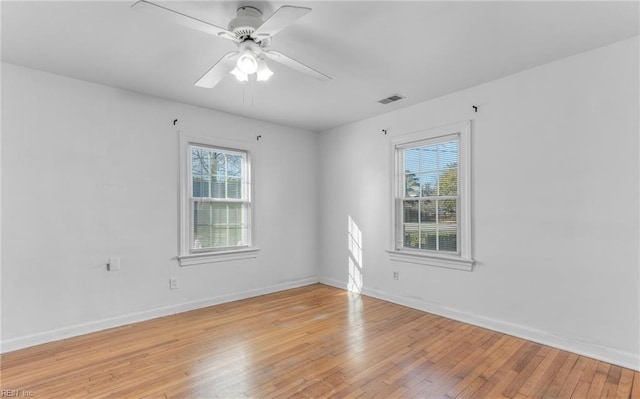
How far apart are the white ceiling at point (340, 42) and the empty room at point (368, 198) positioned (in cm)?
2

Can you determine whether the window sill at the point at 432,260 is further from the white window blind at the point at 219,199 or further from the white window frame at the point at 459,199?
the white window blind at the point at 219,199

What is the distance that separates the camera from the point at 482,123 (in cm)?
345

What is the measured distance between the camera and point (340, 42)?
258 centimetres

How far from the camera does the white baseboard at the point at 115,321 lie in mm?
2918

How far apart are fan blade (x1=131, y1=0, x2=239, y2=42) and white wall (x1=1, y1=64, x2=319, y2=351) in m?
2.12

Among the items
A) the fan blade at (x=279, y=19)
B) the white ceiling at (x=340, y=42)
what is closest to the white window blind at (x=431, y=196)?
the white ceiling at (x=340, y=42)

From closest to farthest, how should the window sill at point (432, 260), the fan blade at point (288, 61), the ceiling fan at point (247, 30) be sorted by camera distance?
1. the ceiling fan at point (247, 30)
2. the fan blade at point (288, 61)
3. the window sill at point (432, 260)

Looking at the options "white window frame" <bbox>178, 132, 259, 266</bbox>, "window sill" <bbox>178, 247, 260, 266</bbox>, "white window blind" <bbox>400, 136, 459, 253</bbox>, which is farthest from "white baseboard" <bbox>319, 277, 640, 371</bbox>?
"white window frame" <bbox>178, 132, 259, 266</bbox>

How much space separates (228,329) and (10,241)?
216 centimetres

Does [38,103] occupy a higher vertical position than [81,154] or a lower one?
higher

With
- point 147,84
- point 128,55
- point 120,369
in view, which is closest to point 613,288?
point 120,369

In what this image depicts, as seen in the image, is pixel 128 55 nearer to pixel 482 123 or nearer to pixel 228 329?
pixel 228 329

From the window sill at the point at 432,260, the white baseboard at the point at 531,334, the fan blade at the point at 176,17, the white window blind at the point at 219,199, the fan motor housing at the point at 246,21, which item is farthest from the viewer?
the white window blind at the point at 219,199

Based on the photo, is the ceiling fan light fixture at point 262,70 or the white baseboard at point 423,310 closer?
the ceiling fan light fixture at point 262,70
